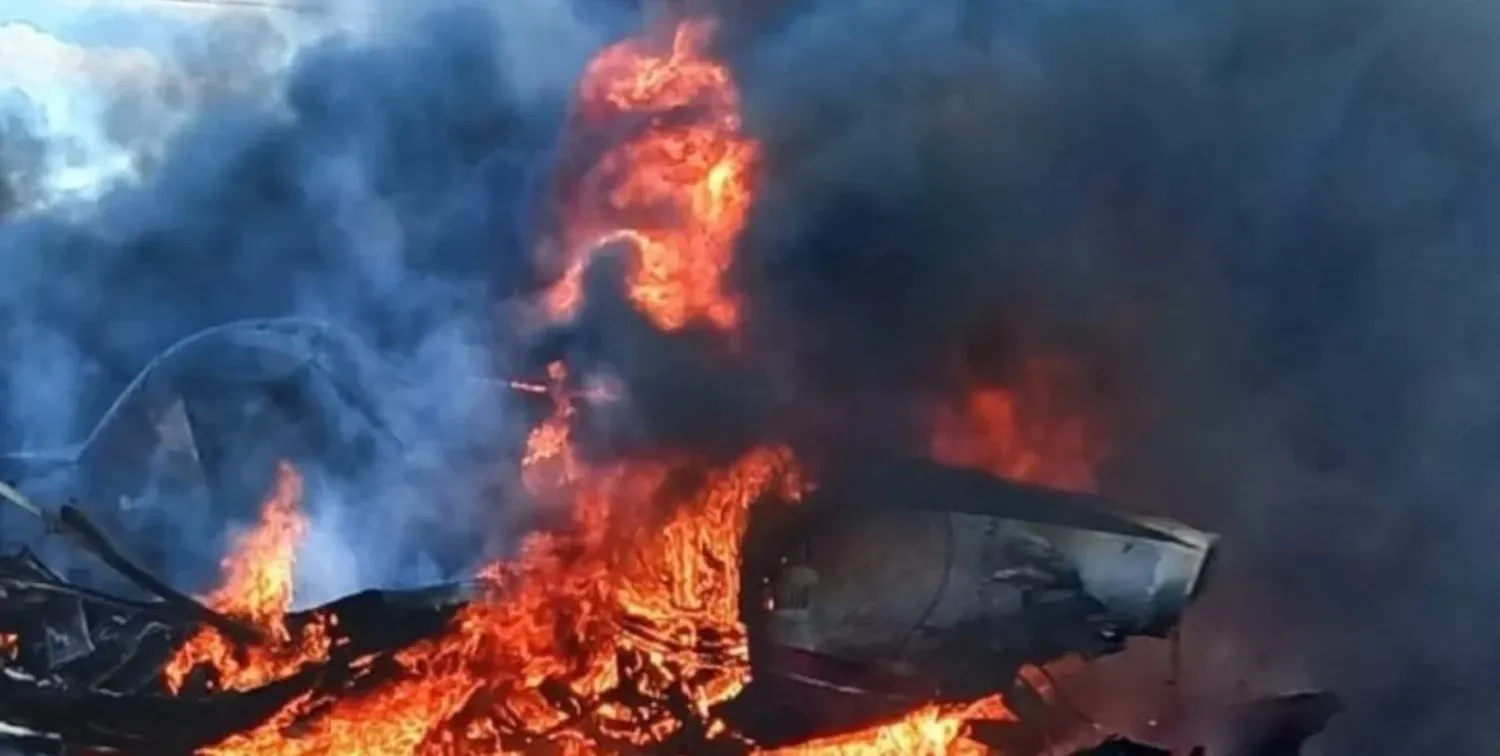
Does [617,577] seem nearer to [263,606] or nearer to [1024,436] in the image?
[263,606]

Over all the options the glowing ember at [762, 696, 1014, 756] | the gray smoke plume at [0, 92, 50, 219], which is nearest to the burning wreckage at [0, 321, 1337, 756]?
the glowing ember at [762, 696, 1014, 756]

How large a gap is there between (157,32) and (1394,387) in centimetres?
228

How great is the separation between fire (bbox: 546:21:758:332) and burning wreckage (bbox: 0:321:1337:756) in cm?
42

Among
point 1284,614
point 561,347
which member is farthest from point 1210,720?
point 561,347

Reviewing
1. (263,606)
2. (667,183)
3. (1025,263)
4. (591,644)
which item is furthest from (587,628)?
(1025,263)

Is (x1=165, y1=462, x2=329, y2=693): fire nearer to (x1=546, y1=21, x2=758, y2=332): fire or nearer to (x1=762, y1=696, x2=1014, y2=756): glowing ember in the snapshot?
(x1=546, y1=21, x2=758, y2=332): fire

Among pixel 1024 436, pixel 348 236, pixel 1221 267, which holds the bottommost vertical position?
pixel 1024 436

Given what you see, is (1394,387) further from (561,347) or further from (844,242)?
(561,347)

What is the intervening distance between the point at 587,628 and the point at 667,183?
83 centimetres

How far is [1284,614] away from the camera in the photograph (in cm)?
285

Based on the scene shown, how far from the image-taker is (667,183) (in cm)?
291

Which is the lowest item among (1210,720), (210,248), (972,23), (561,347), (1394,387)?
(1210,720)

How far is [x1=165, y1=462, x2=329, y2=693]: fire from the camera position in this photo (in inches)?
115

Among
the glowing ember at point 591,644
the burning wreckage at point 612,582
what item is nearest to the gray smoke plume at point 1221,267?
the burning wreckage at point 612,582
